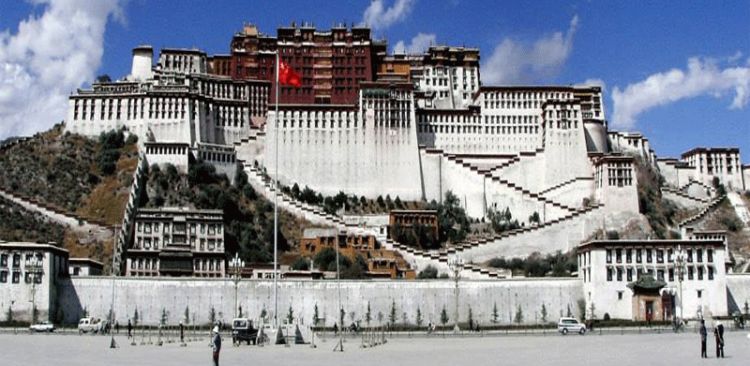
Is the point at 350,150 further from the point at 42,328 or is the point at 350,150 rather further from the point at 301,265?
the point at 42,328

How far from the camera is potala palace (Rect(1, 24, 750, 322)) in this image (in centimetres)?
10669

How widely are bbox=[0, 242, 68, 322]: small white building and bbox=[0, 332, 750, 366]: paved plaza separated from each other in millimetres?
24981

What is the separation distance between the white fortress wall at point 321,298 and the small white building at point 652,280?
2.53 metres

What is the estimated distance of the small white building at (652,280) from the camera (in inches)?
2992

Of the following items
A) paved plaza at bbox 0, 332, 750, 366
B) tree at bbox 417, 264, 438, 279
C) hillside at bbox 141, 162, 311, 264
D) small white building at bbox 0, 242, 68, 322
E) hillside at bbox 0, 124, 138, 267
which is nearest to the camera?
paved plaza at bbox 0, 332, 750, 366

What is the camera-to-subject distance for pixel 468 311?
3103 inches

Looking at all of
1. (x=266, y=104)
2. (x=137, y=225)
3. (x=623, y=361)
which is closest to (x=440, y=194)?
(x=266, y=104)

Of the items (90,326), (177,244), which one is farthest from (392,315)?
(177,244)

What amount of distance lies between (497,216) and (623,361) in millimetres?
76203

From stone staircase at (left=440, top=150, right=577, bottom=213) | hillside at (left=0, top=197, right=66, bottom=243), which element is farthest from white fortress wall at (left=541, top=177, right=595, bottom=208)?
hillside at (left=0, top=197, right=66, bottom=243)

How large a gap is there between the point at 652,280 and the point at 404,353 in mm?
39603

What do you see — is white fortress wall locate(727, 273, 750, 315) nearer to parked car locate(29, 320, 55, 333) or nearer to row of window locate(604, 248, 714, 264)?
row of window locate(604, 248, 714, 264)

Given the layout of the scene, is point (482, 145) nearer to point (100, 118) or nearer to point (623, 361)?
point (100, 118)

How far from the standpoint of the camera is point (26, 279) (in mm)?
76000
